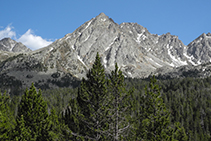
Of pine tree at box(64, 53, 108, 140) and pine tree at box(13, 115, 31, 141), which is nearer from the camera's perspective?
pine tree at box(64, 53, 108, 140)

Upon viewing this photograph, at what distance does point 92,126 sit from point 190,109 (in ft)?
482

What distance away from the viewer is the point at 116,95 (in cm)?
2330

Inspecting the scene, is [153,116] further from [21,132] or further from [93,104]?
[21,132]

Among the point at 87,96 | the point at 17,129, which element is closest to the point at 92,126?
the point at 87,96

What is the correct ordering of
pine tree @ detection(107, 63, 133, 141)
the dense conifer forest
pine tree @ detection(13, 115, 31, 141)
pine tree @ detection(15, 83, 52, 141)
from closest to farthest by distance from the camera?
pine tree @ detection(107, 63, 133, 141), the dense conifer forest, pine tree @ detection(13, 115, 31, 141), pine tree @ detection(15, 83, 52, 141)

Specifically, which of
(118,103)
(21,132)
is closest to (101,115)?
(118,103)

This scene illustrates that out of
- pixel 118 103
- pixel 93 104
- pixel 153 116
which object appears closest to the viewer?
pixel 118 103

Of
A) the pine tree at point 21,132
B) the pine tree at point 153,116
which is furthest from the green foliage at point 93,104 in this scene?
the pine tree at point 21,132

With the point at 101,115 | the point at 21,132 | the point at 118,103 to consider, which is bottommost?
the point at 21,132

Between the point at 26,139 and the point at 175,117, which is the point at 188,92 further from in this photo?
the point at 26,139

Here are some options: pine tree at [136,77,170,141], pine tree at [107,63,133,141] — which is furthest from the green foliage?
pine tree at [136,77,170,141]

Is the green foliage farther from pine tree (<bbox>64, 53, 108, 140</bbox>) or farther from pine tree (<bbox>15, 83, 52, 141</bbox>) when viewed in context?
pine tree (<bbox>15, 83, 52, 141</bbox>)

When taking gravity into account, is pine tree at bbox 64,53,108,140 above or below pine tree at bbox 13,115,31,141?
above

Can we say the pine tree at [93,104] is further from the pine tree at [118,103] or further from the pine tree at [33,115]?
the pine tree at [33,115]
